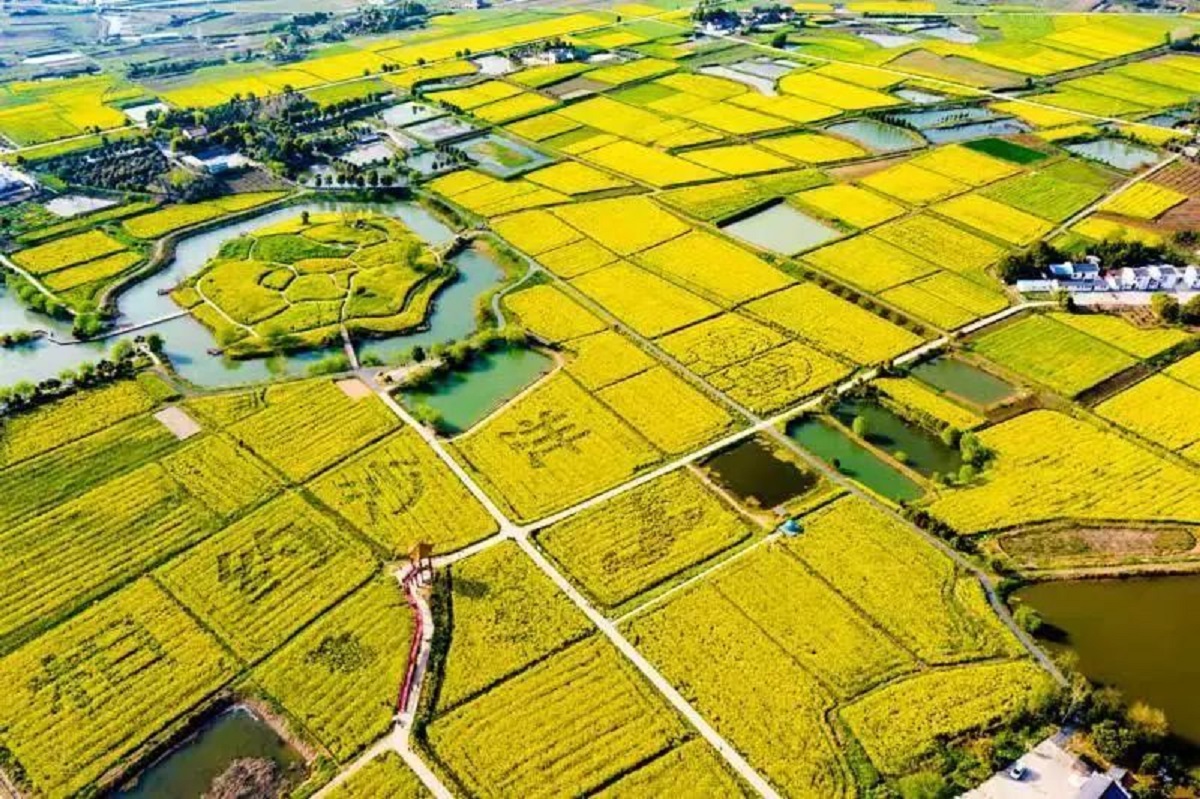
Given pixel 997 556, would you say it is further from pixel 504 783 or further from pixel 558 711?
pixel 504 783

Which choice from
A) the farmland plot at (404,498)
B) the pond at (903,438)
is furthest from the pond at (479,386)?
the pond at (903,438)

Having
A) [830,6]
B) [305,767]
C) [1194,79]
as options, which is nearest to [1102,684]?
[305,767]

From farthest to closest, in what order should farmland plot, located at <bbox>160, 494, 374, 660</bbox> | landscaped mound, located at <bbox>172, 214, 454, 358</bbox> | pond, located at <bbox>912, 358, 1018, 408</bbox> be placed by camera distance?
landscaped mound, located at <bbox>172, 214, 454, 358</bbox>
pond, located at <bbox>912, 358, 1018, 408</bbox>
farmland plot, located at <bbox>160, 494, 374, 660</bbox>

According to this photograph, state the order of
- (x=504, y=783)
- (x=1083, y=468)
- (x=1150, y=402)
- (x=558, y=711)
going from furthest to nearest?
(x=1150, y=402), (x=1083, y=468), (x=558, y=711), (x=504, y=783)

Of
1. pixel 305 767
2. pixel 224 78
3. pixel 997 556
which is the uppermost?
pixel 224 78

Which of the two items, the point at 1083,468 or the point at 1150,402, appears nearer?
the point at 1083,468

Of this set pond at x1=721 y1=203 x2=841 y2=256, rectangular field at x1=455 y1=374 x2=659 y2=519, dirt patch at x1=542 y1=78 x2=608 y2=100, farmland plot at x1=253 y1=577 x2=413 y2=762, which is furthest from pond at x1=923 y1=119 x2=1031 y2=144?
farmland plot at x1=253 y1=577 x2=413 y2=762

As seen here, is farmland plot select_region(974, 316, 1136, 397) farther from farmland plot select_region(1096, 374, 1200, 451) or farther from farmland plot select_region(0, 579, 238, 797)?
farmland plot select_region(0, 579, 238, 797)

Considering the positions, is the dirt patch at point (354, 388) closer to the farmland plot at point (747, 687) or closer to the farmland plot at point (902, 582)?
the farmland plot at point (747, 687)
